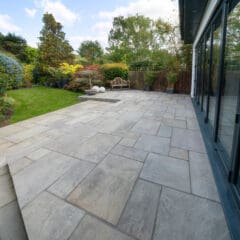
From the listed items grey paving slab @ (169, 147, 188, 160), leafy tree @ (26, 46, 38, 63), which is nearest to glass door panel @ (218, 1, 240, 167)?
grey paving slab @ (169, 147, 188, 160)

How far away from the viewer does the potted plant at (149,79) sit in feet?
28.4

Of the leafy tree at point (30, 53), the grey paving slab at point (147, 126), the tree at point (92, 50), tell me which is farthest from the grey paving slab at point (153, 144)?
the tree at point (92, 50)

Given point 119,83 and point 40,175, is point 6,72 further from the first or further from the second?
point 119,83

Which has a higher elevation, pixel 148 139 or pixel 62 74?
A: pixel 62 74

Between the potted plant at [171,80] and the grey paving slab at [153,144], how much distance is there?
228 inches

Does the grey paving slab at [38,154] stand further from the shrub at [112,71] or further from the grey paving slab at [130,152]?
the shrub at [112,71]

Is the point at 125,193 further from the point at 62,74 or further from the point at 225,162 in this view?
the point at 62,74

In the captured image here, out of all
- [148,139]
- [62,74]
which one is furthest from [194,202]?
[62,74]

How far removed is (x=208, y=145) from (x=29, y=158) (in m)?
2.71

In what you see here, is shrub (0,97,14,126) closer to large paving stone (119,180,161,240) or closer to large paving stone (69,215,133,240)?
large paving stone (69,215,133,240)

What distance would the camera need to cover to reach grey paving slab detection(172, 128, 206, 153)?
2.47 m

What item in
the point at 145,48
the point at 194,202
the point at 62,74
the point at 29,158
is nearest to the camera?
the point at 194,202

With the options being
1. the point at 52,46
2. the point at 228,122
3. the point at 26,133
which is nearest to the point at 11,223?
the point at 26,133

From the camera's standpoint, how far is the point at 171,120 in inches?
152
